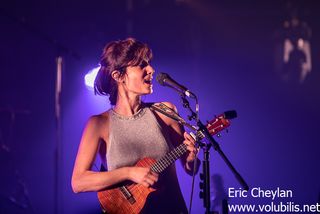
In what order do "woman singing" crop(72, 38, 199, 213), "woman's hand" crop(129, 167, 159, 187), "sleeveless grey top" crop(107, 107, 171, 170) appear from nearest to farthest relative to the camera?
"woman's hand" crop(129, 167, 159, 187)
"woman singing" crop(72, 38, 199, 213)
"sleeveless grey top" crop(107, 107, 171, 170)

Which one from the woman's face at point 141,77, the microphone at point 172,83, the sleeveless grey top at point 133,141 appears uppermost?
the woman's face at point 141,77

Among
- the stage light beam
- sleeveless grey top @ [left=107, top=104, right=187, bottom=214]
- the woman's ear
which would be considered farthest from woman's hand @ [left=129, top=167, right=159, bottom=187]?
the stage light beam

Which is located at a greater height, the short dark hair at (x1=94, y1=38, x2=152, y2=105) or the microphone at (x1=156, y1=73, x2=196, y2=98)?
the short dark hair at (x1=94, y1=38, x2=152, y2=105)

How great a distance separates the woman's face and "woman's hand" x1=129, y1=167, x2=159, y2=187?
615 mm

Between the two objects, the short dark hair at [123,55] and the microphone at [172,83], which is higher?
the short dark hair at [123,55]

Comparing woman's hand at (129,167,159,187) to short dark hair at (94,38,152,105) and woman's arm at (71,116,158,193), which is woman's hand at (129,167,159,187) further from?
short dark hair at (94,38,152,105)

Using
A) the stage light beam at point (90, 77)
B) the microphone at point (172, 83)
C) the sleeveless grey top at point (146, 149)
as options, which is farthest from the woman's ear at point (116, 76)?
the stage light beam at point (90, 77)

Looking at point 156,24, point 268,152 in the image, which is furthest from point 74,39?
point 268,152

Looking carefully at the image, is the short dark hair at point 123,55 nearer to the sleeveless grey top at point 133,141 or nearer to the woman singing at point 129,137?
the woman singing at point 129,137

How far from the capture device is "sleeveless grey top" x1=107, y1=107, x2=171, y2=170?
3.27 meters

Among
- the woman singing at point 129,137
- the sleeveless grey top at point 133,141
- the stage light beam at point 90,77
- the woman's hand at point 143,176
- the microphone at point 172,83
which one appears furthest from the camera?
the stage light beam at point 90,77

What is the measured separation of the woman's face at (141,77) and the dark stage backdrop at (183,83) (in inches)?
61.6

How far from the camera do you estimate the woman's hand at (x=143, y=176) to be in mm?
3035

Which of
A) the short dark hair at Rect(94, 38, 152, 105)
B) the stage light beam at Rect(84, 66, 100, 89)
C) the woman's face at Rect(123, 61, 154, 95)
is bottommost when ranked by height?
the woman's face at Rect(123, 61, 154, 95)
